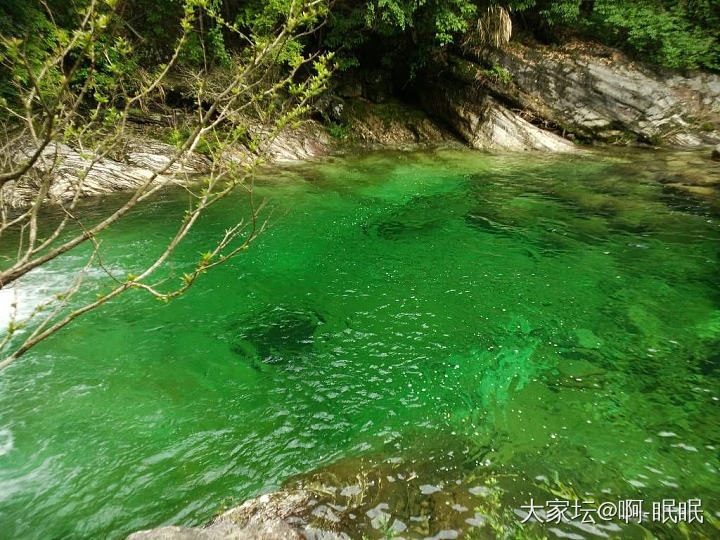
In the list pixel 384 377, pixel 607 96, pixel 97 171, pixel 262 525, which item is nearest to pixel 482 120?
pixel 607 96

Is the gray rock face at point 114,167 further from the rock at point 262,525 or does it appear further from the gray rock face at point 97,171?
the rock at point 262,525

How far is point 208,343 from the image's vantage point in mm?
4848

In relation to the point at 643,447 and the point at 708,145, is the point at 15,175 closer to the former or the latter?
the point at 643,447

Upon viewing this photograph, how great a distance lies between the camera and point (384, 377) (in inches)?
168

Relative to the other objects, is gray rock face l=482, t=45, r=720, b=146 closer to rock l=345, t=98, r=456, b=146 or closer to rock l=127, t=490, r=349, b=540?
rock l=345, t=98, r=456, b=146

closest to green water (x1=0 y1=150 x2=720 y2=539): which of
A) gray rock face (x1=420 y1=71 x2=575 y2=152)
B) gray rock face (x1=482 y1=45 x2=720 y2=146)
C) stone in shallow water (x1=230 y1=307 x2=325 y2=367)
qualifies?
stone in shallow water (x1=230 y1=307 x2=325 y2=367)

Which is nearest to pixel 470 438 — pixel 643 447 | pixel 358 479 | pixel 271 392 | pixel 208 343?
pixel 358 479

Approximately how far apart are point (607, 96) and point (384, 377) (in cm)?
1489

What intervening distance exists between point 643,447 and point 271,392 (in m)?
3.27

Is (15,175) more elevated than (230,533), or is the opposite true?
(15,175)

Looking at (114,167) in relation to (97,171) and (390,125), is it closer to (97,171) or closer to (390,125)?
(97,171)

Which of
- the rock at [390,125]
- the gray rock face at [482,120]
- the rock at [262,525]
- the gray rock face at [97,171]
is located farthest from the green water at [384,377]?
the rock at [390,125]

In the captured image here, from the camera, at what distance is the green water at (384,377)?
3.19m

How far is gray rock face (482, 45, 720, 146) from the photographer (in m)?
13.8
